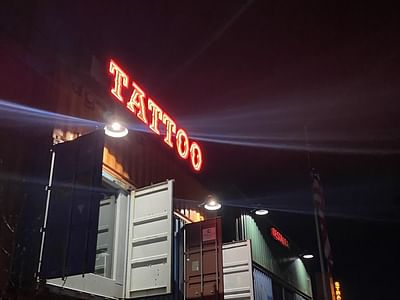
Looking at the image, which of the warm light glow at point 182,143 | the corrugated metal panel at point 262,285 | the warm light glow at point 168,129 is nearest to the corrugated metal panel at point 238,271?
the warm light glow at point 182,143

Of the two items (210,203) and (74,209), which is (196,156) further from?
(74,209)

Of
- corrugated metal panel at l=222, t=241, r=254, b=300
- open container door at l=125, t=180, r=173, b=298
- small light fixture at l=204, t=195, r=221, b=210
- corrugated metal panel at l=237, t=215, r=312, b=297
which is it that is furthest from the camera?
corrugated metal panel at l=237, t=215, r=312, b=297

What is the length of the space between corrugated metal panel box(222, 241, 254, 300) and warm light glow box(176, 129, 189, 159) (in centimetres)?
322

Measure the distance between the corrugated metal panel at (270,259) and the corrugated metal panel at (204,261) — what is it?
6469mm

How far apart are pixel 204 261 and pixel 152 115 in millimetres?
3680

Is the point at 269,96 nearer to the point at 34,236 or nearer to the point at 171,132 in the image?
the point at 171,132

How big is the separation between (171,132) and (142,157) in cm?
121

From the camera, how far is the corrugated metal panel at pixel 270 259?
1839cm

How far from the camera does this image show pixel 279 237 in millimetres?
22781

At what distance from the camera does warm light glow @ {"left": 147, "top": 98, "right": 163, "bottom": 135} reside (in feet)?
37.1

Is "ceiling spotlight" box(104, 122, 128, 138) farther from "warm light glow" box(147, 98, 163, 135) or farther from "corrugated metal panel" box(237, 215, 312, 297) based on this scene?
"corrugated metal panel" box(237, 215, 312, 297)

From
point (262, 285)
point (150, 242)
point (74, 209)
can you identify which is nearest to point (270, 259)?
point (262, 285)

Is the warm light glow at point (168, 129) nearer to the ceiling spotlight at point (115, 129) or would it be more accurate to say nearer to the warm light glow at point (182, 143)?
the warm light glow at point (182, 143)

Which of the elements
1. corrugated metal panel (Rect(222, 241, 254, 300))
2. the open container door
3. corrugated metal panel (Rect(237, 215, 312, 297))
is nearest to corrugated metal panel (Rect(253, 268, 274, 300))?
corrugated metal panel (Rect(237, 215, 312, 297))
